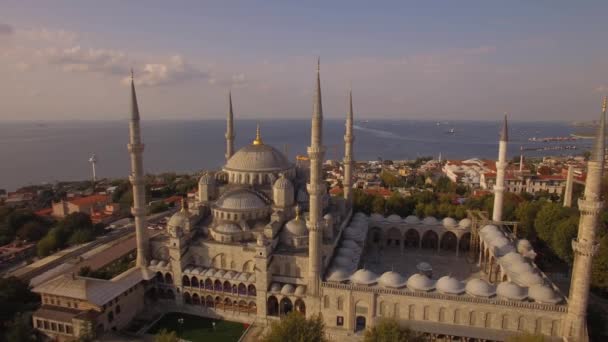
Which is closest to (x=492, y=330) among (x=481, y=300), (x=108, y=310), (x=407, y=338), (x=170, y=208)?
(x=481, y=300)

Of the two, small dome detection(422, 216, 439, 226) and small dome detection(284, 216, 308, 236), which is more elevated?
small dome detection(284, 216, 308, 236)

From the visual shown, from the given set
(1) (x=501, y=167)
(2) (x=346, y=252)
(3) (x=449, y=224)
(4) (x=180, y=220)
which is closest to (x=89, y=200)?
(4) (x=180, y=220)

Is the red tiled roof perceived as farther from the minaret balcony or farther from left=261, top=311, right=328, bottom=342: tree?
the minaret balcony

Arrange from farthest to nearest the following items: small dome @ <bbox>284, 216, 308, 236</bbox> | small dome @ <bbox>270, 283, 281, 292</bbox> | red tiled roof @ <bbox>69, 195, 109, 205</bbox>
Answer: red tiled roof @ <bbox>69, 195, 109, 205</bbox>
small dome @ <bbox>284, 216, 308, 236</bbox>
small dome @ <bbox>270, 283, 281, 292</bbox>

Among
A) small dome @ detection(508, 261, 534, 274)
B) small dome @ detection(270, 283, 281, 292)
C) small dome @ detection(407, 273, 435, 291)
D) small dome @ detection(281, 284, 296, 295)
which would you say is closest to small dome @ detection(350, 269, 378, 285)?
small dome @ detection(407, 273, 435, 291)

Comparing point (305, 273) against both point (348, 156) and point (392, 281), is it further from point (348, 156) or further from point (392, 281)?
point (348, 156)

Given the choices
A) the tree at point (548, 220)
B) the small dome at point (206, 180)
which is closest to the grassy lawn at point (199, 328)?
the small dome at point (206, 180)
